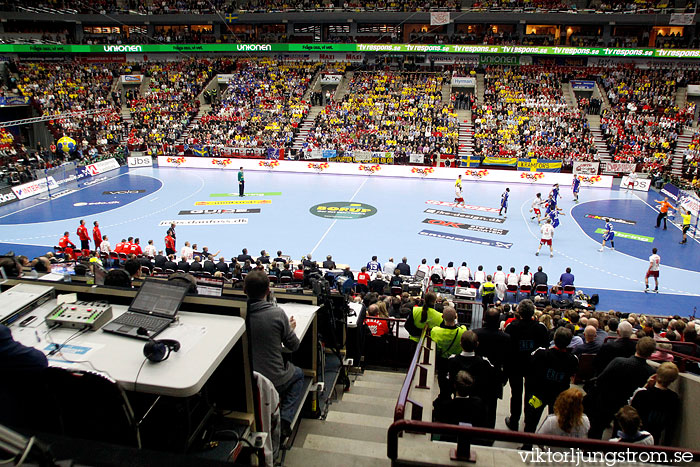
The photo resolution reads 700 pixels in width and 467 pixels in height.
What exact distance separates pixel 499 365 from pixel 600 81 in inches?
1815

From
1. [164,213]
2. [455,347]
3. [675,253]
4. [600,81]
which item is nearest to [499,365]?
[455,347]

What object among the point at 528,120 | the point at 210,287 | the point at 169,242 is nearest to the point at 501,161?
the point at 528,120

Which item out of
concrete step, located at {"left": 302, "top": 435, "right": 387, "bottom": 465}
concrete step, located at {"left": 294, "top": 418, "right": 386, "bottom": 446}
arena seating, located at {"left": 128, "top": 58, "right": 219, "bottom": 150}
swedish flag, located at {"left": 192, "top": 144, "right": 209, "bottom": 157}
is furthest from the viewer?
arena seating, located at {"left": 128, "top": 58, "right": 219, "bottom": 150}

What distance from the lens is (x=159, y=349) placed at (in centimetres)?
344

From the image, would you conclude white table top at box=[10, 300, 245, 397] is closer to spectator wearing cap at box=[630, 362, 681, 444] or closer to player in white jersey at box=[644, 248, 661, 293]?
spectator wearing cap at box=[630, 362, 681, 444]

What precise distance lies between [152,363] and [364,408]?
352 cm

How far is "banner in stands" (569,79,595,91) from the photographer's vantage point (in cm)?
4347

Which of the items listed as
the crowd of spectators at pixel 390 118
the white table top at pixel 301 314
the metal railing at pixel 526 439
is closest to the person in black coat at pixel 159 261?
the white table top at pixel 301 314

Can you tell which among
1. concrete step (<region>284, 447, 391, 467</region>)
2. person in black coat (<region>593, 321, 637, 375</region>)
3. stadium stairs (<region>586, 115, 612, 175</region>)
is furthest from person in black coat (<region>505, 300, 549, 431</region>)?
stadium stairs (<region>586, 115, 612, 175</region>)

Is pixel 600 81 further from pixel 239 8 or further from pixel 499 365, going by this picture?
pixel 499 365

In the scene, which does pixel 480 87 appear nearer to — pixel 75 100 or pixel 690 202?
pixel 690 202

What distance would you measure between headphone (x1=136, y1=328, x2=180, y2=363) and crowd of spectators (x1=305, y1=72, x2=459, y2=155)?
33.2 metres

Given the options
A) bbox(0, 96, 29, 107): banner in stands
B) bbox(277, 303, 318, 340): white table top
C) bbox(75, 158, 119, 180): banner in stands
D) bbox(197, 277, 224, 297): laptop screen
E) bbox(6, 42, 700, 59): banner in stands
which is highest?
bbox(6, 42, 700, 59): banner in stands

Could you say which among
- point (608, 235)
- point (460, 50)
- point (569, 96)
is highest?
point (460, 50)
